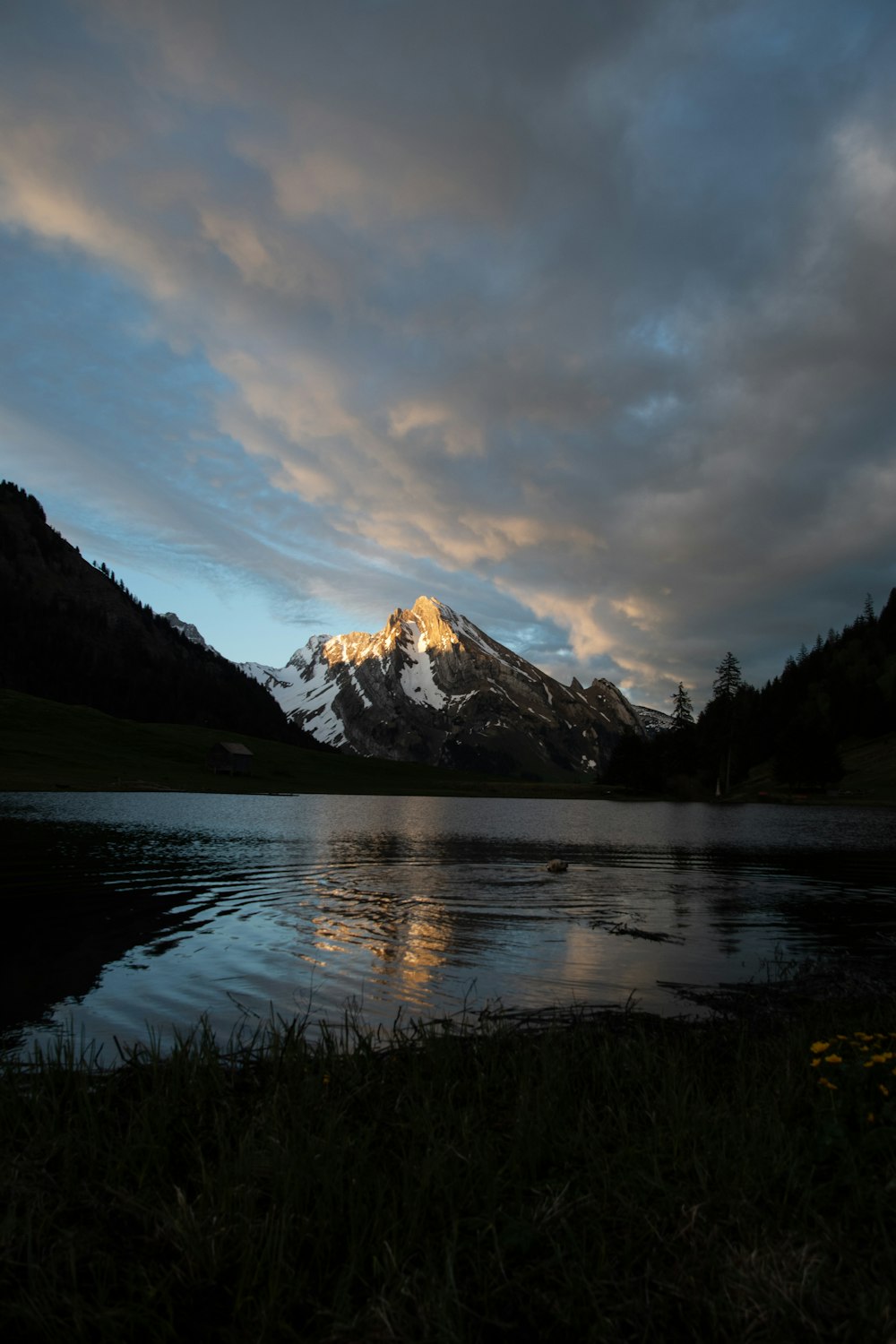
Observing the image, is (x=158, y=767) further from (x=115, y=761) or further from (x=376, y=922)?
(x=376, y=922)

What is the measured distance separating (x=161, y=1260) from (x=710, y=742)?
17331 cm

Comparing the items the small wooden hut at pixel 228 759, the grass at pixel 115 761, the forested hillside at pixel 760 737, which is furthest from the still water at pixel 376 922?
the small wooden hut at pixel 228 759

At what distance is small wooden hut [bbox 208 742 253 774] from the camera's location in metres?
173

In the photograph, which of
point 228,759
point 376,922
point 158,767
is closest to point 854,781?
point 228,759

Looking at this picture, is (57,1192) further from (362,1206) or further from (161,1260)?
(362,1206)

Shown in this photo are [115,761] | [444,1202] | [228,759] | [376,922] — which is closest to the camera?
[444,1202]

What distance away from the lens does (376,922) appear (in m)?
23.2

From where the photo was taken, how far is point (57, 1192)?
5.94 metres

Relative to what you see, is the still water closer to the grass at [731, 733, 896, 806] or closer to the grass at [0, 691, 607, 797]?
the grass at [0, 691, 607, 797]

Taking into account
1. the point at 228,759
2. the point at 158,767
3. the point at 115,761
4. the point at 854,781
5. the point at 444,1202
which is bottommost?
the point at 444,1202

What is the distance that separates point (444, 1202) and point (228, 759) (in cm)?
17840

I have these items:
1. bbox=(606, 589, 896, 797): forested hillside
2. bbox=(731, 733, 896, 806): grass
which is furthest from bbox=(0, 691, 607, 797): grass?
bbox=(731, 733, 896, 806): grass

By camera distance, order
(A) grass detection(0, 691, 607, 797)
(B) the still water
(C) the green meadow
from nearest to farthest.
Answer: (B) the still water → (A) grass detection(0, 691, 607, 797) → (C) the green meadow

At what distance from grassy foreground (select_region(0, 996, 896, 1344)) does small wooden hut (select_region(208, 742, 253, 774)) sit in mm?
170515
